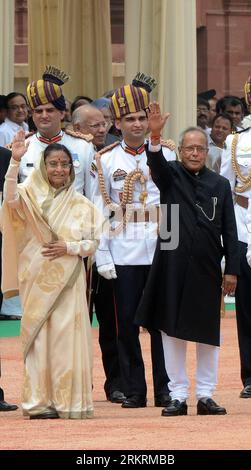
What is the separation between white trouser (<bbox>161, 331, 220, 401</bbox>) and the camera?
10.6 meters

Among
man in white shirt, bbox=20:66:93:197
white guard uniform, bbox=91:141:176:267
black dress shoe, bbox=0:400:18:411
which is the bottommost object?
black dress shoe, bbox=0:400:18:411

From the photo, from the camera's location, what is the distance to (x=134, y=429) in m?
9.62

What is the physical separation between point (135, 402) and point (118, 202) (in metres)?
1.39

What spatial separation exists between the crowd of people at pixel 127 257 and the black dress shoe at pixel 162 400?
0.01 meters

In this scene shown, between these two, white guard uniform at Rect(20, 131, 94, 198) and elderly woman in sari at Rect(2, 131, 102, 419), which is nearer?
elderly woman in sari at Rect(2, 131, 102, 419)

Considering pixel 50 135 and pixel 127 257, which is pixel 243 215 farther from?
pixel 50 135

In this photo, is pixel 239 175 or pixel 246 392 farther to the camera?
pixel 239 175

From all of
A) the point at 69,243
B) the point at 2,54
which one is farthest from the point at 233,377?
the point at 2,54

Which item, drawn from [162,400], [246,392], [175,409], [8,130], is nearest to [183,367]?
[175,409]

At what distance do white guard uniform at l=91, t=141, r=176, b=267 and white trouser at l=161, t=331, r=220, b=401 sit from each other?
0.88m

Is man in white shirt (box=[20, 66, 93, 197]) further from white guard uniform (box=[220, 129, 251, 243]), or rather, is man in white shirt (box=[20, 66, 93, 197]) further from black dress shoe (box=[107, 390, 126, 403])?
black dress shoe (box=[107, 390, 126, 403])

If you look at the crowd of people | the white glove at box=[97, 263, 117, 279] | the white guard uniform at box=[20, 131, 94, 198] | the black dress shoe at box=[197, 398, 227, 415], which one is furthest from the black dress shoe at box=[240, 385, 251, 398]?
the white guard uniform at box=[20, 131, 94, 198]

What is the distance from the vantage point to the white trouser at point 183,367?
1056cm

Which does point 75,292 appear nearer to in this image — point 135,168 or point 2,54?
point 135,168
